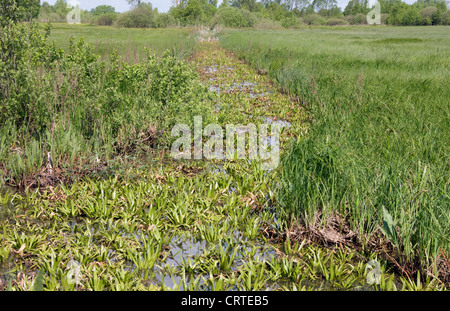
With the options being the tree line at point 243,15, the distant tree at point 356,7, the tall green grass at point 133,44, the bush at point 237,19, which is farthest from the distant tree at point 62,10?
the distant tree at point 356,7

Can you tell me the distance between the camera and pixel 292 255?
306cm

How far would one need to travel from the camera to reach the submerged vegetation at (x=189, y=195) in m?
2.76

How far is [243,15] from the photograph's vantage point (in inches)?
2736

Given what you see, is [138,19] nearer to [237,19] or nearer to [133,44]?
[237,19]

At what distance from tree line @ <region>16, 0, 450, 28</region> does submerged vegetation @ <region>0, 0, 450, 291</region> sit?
156 cm

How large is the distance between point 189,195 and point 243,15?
2774 inches

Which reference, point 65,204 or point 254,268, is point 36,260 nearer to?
point 65,204

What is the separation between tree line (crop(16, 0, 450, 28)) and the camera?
169 feet

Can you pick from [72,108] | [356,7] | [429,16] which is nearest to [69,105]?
[72,108]

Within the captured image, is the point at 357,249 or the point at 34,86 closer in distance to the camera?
the point at 357,249

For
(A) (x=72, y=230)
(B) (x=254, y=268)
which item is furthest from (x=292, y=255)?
(A) (x=72, y=230)

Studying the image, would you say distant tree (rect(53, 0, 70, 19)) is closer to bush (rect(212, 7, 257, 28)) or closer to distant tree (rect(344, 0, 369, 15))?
bush (rect(212, 7, 257, 28))

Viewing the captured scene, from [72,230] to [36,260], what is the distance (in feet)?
1.68

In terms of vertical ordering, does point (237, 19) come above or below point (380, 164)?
above
